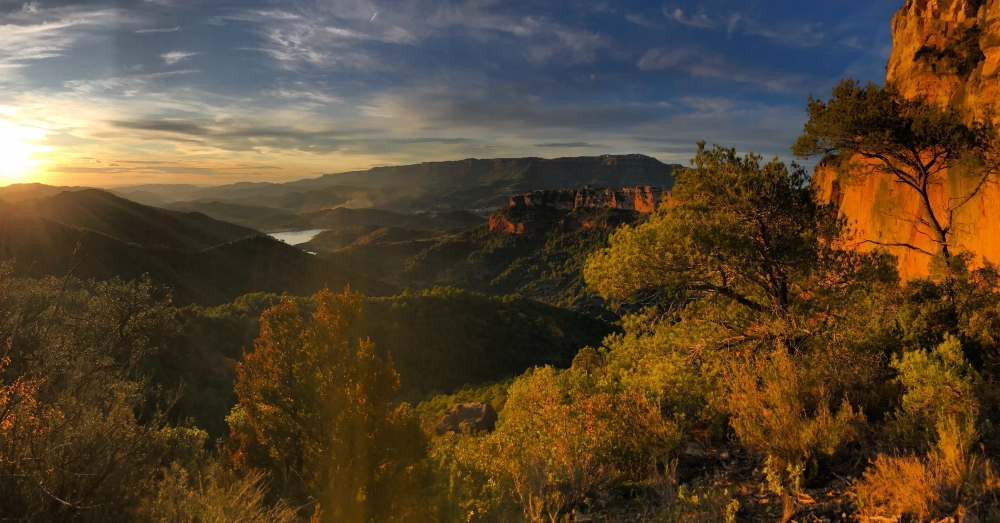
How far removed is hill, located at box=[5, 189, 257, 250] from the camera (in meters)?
70.8

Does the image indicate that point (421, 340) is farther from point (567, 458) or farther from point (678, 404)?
point (567, 458)

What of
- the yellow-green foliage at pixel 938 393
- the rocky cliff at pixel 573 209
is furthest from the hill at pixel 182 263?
the rocky cliff at pixel 573 209

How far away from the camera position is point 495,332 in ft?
131

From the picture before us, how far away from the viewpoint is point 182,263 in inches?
1960

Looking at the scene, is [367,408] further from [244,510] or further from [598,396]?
[598,396]

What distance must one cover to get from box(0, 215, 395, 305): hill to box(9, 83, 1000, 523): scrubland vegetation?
30824 millimetres

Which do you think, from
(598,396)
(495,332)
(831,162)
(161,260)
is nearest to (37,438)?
(598,396)

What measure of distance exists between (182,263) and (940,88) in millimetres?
58885

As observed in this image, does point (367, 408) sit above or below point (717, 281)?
below

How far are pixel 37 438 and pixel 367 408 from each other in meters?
4.14

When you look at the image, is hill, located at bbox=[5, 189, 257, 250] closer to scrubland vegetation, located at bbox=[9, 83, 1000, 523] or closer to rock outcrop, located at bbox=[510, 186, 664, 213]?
scrubland vegetation, located at bbox=[9, 83, 1000, 523]

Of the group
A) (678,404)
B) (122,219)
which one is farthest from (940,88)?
(122,219)

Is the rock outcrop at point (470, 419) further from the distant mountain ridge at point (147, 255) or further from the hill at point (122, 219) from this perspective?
the hill at point (122, 219)

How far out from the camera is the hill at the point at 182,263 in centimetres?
3953
